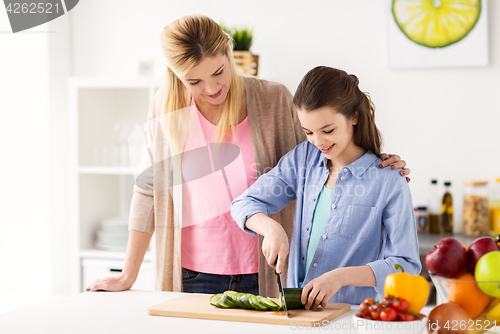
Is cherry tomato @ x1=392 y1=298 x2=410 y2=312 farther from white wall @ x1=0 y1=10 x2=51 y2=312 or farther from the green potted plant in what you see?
white wall @ x1=0 y1=10 x2=51 y2=312

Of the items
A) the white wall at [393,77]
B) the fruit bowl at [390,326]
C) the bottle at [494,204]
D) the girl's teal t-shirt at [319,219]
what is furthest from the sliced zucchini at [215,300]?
the bottle at [494,204]

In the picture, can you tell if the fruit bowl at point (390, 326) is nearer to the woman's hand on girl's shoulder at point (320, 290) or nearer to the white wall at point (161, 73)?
the woman's hand on girl's shoulder at point (320, 290)

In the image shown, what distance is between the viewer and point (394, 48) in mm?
2410

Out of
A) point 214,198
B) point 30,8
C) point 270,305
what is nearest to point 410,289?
point 270,305

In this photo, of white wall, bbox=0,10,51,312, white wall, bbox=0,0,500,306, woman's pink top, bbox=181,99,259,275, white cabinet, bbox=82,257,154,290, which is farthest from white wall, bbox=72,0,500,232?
woman's pink top, bbox=181,99,259,275

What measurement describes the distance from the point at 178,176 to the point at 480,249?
0.91m

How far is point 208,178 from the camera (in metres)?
1.47

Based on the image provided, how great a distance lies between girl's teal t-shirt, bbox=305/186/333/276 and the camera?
1.24m

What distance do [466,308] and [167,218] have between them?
2.92 feet

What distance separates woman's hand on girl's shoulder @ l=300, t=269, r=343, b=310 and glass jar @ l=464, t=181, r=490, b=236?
1503 mm

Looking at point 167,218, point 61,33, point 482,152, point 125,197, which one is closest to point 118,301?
point 167,218

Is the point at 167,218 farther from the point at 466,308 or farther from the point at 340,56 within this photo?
the point at 340,56

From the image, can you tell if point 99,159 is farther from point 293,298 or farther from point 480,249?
point 480,249

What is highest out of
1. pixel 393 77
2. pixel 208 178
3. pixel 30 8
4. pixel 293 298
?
pixel 30 8
